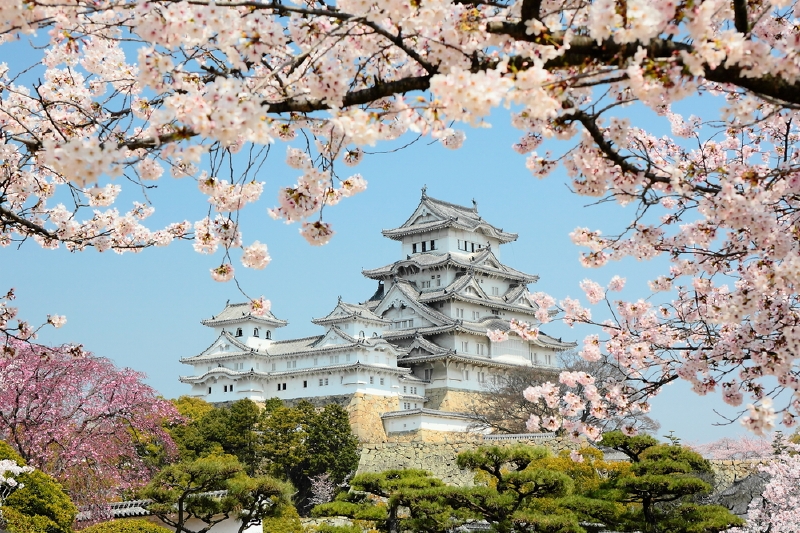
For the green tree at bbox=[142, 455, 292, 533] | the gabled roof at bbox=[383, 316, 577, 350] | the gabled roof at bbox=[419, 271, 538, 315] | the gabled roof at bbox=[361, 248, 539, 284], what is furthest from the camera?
the gabled roof at bbox=[361, 248, 539, 284]

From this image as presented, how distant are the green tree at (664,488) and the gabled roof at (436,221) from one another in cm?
2868

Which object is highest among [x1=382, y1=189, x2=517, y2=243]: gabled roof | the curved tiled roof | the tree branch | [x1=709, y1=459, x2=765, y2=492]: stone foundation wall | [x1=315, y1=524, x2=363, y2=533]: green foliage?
[x1=382, y1=189, x2=517, y2=243]: gabled roof

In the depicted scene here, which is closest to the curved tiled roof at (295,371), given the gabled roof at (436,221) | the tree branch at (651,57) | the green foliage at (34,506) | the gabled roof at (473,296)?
the gabled roof at (473,296)

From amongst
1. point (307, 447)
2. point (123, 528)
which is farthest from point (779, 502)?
point (307, 447)

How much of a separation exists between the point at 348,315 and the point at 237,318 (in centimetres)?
637

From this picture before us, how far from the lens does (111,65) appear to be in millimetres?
5906

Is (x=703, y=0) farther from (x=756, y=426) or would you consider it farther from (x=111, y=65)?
(x=111, y=65)

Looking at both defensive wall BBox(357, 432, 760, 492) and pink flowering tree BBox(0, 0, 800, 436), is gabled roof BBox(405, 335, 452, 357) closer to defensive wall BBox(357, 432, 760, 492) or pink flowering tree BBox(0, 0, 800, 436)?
defensive wall BBox(357, 432, 760, 492)

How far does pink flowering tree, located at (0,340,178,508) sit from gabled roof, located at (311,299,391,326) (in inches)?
729

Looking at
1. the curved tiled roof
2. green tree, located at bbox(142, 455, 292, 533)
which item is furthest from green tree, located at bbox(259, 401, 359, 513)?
green tree, located at bbox(142, 455, 292, 533)

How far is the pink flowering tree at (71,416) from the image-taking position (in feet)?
54.0

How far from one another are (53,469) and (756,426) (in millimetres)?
16359

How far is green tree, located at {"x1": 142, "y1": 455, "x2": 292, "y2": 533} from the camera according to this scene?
51.8 feet

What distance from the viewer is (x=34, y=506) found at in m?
13.5
